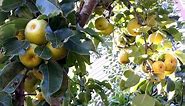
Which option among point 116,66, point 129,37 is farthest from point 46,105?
point 116,66

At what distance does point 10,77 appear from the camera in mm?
895

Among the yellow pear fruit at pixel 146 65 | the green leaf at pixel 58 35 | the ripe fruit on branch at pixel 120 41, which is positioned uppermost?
the green leaf at pixel 58 35

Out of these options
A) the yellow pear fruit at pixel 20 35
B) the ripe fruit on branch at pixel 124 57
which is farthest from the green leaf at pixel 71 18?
the ripe fruit on branch at pixel 124 57

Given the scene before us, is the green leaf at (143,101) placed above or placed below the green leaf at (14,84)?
below

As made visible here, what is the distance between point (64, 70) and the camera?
0.91m

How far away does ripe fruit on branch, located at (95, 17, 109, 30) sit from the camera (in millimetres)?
1313

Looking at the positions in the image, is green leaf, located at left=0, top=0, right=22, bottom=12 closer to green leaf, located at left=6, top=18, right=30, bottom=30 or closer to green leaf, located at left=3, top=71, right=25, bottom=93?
green leaf, located at left=6, top=18, right=30, bottom=30

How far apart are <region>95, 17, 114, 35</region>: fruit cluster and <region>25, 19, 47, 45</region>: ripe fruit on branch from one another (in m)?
0.45

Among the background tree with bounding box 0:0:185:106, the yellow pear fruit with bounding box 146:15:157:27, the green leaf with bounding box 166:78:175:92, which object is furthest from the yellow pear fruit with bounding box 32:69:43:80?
the green leaf with bounding box 166:78:175:92

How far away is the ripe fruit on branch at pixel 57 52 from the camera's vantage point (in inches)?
33.7

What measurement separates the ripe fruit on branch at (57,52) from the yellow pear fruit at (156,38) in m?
0.42

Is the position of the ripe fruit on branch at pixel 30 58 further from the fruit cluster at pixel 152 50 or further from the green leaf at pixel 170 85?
the green leaf at pixel 170 85

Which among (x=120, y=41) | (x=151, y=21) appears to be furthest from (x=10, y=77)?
(x=120, y=41)

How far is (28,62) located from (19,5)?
6.5 inches
